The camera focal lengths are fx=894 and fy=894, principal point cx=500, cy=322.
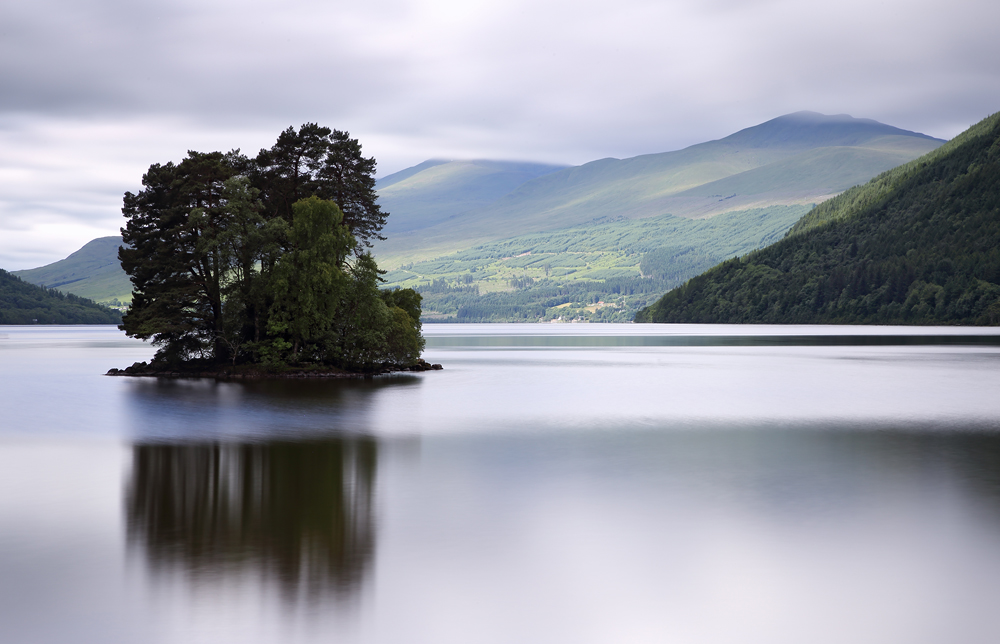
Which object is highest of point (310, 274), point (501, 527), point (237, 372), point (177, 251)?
point (177, 251)

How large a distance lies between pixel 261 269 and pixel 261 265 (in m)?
1.95

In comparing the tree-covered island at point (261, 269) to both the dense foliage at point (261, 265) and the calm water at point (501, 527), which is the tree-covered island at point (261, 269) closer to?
the dense foliage at point (261, 265)

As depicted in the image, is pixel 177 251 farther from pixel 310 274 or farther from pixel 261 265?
pixel 310 274

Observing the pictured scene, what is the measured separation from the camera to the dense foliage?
65812 millimetres

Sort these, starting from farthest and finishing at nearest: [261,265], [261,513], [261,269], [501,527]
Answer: [261,269] → [261,265] → [261,513] → [501,527]

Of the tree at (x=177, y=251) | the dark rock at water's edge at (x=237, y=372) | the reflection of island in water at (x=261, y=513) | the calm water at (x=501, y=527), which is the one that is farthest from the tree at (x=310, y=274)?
the reflection of island in water at (x=261, y=513)

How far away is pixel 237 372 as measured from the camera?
70750 millimetres

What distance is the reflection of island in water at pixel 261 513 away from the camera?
14.9m

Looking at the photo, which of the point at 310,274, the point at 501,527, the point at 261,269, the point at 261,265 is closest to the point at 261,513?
the point at 501,527

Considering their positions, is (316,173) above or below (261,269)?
above

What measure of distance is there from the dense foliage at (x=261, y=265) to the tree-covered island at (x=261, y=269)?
10cm

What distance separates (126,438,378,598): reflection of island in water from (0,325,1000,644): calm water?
0.09 metres

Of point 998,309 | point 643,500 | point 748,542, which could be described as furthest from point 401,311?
point 998,309

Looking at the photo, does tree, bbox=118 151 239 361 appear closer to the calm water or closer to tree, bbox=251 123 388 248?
tree, bbox=251 123 388 248
